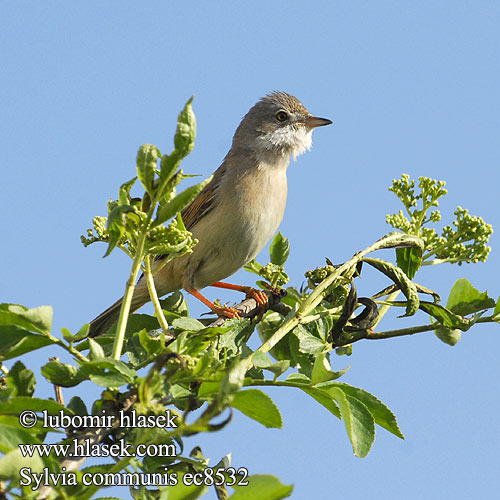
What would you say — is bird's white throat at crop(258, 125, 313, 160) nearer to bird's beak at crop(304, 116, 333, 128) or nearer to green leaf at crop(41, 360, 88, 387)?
bird's beak at crop(304, 116, 333, 128)

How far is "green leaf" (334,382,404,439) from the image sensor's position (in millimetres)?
2314

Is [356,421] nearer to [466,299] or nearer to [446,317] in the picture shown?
[446,317]

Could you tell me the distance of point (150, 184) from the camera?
6.12 ft

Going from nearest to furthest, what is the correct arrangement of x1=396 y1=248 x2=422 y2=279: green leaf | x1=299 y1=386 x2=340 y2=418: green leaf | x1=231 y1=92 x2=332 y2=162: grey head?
1. x1=299 y1=386 x2=340 y2=418: green leaf
2. x1=396 y1=248 x2=422 y2=279: green leaf
3. x1=231 y1=92 x2=332 y2=162: grey head

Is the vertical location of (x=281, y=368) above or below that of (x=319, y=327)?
below

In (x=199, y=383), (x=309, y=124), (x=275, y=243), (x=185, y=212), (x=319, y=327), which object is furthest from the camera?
(x=309, y=124)

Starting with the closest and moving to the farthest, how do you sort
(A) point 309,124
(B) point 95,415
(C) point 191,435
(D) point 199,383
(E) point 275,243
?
1. (C) point 191,435
2. (B) point 95,415
3. (D) point 199,383
4. (E) point 275,243
5. (A) point 309,124

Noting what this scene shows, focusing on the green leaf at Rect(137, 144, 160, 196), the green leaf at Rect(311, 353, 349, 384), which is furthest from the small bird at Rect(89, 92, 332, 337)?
the green leaf at Rect(137, 144, 160, 196)

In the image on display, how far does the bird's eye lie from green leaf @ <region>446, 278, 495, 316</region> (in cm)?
508

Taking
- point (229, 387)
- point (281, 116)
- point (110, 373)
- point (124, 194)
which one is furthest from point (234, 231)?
point (229, 387)

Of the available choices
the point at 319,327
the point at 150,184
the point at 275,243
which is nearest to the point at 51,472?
the point at 150,184

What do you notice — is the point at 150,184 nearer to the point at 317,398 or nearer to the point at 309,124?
the point at 317,398

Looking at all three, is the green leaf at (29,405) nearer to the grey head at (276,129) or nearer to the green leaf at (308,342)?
the green leaf at (308,342)

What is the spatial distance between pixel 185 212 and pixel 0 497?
5.42 m
